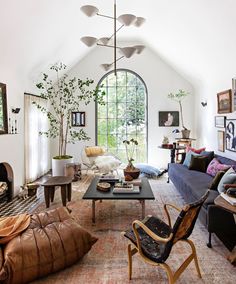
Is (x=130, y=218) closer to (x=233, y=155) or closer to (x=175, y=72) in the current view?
(x=233, y=155)

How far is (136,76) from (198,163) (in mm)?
3520

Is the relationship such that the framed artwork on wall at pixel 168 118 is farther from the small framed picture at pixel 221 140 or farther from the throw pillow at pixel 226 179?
the throw pillow at pixel 226 179

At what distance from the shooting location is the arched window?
7270mm

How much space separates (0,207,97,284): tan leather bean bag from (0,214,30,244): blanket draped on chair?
1.8 inches

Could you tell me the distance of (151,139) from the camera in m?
7.19

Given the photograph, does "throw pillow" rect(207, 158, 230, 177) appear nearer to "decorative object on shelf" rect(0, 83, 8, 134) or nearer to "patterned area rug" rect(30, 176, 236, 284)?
"patterned area rug" rect(30, 176, 236, 284)

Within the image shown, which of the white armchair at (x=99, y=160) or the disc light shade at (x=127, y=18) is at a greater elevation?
the disc light shade at (x=127, y=18)

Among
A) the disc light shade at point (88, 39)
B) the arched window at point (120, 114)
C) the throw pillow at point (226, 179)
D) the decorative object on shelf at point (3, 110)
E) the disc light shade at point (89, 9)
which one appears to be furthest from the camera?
the arched window at point (120, 114)

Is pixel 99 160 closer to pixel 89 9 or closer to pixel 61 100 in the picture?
pixel 61 100

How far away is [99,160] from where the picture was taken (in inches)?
237

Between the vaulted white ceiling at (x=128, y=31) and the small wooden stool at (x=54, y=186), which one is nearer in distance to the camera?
the vaulted white ceiling at (x=128, y=31)

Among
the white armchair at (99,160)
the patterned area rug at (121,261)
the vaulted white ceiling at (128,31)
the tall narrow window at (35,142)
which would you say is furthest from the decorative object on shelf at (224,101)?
the tall narrow window at (35,142)

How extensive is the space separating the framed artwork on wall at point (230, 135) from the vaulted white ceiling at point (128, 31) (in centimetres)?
88

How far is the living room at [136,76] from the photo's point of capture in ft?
8.72
